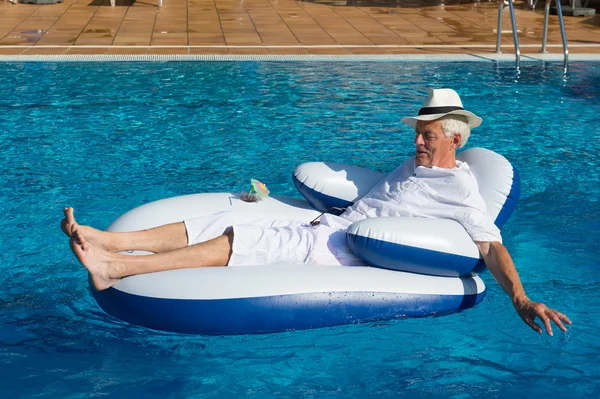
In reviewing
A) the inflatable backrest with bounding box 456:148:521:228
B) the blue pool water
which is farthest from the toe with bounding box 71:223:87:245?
the inflatable backrest with bounding box 456:148:521:228

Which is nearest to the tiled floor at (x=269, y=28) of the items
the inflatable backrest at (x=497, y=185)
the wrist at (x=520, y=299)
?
the inflatable backrest at (x=497, y=185)

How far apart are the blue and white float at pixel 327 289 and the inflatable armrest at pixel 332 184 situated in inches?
24.2

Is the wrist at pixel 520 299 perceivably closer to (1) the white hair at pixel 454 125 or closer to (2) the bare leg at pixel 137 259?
(1) the white hair at pixel 454 125

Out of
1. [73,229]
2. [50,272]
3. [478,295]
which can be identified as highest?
[73,229]

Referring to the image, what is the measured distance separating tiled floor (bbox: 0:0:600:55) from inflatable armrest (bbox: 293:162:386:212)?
5719 millimetres

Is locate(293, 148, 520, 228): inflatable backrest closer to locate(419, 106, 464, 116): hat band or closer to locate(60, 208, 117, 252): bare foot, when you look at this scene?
locate(419, 106, 464, 116): hat band

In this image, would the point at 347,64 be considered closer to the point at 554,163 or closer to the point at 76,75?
the point at 76,75

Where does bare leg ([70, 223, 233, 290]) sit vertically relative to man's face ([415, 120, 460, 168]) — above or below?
below

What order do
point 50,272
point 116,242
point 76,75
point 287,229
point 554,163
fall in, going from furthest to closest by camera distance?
point 76,75
point 554,163
point 50,272
point 287,229
point 116,242

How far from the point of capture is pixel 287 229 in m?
3.92

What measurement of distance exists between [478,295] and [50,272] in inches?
88.3

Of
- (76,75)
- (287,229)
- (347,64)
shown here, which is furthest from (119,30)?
(287,229)

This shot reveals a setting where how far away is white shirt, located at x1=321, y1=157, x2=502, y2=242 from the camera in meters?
3.77

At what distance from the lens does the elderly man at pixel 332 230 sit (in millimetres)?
3615
